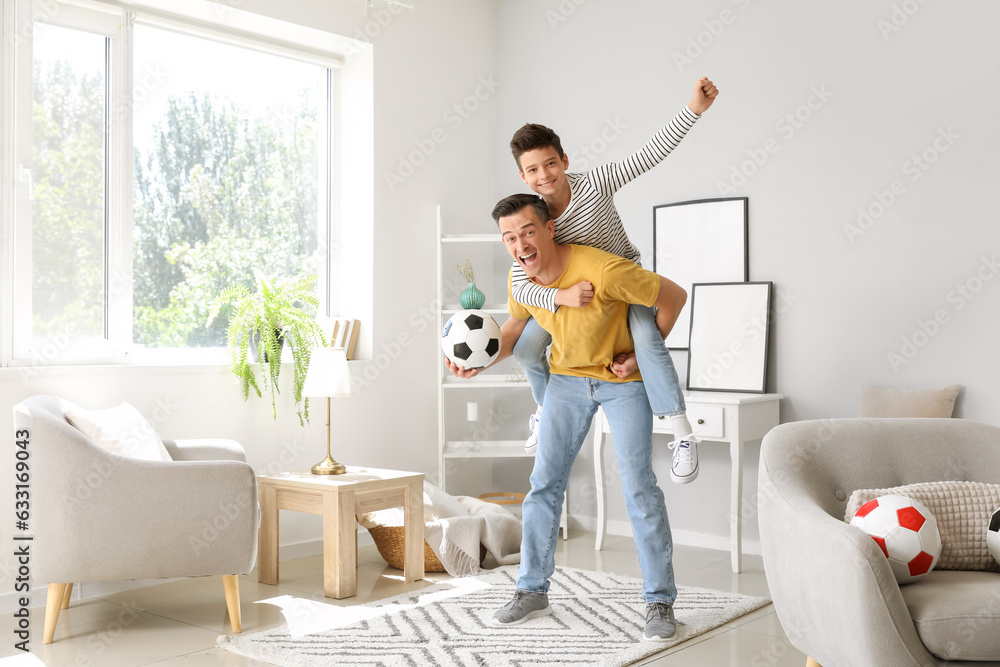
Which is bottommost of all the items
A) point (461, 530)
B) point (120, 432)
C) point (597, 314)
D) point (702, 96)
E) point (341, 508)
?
point (461, 530)

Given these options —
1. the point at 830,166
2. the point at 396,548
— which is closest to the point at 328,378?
the point at 396,548

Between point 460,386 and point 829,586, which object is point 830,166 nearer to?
point 460,386

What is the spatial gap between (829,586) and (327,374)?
224 cm

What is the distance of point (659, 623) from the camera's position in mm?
2770

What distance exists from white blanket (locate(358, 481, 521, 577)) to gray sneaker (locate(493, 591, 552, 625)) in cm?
71

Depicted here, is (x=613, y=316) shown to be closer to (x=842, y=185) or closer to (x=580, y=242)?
(x=580, y=242)

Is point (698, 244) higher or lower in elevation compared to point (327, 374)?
higher

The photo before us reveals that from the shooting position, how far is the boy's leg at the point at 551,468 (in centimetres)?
288

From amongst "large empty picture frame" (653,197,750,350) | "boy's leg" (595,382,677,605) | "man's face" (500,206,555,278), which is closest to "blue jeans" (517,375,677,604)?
"boy's leg" (595,382,677,605)

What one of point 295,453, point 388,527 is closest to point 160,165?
point 295,453

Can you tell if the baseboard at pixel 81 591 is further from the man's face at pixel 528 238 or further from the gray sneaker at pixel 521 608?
the man's face at pixel 528 238

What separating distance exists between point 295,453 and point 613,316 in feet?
6.59

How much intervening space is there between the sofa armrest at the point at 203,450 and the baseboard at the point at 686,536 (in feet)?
6.69

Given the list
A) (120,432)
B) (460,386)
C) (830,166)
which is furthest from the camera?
(460,386)
